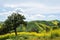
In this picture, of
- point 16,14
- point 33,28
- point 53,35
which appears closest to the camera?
point 53,35

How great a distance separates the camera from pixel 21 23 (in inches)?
1593

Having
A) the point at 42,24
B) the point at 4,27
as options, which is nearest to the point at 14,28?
the point at 4,27

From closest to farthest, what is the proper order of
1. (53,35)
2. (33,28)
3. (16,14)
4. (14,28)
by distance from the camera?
(53,35) < (16,14) < (14,28) < (33,28)

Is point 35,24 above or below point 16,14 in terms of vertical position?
below

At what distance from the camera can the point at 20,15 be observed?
39188mm

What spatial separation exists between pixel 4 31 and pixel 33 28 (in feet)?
24.7

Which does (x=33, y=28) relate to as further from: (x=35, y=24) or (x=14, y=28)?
(x=14, y=28)

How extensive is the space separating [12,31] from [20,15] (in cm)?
732

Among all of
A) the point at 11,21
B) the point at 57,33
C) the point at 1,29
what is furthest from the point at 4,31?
the point at 57,33

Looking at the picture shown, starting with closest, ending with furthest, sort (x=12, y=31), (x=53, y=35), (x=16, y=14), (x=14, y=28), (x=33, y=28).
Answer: (x=53, y=35)
(x=16, y=14)
(x=14, y=28)
(x=12, y=31)
(x=33, y=28)

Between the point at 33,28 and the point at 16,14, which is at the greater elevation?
the point at 16,14

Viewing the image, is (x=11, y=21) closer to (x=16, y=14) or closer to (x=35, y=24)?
(x=16, y=14)

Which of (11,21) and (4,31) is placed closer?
(11,21)

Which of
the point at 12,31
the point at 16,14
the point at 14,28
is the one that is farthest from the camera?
the point at 12,31
